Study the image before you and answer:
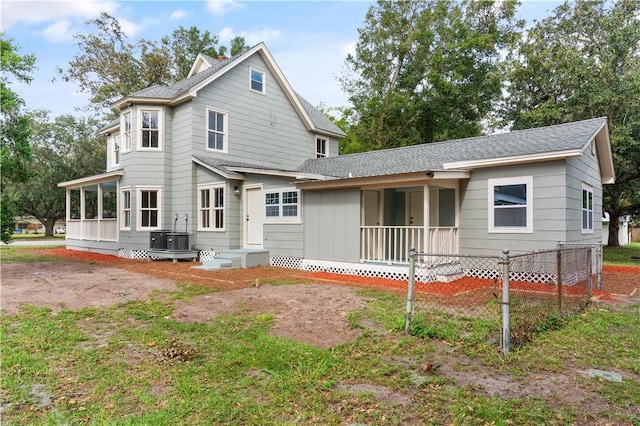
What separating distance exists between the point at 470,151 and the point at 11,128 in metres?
12.9

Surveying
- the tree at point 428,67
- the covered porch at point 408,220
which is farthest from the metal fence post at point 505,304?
the tree at point 428,67

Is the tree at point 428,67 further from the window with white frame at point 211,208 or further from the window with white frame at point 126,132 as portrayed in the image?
the window with white frame at point 126,132

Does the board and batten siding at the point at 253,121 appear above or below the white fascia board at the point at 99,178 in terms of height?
above

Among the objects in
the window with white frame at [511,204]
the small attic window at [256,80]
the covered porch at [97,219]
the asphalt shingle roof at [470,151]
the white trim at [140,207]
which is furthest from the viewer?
the small attic window at [256,80]

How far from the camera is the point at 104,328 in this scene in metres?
5.38

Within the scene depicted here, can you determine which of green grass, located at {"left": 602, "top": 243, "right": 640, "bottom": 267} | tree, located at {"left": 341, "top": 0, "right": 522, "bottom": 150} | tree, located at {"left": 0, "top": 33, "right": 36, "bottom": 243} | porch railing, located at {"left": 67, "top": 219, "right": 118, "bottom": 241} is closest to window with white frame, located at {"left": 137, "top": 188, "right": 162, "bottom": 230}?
porch railing, located at {"left": 67, "top": 219, "right": 118, "bottom": 241}

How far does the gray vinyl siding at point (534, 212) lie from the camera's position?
29.3ft

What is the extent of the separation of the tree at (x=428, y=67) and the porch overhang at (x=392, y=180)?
54.3 ft

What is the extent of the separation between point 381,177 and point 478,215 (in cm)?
296

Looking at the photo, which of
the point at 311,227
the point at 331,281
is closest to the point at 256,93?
the point at 311,227

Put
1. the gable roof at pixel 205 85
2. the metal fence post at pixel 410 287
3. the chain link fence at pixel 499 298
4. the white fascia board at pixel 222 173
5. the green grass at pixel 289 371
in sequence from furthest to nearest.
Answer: the gable roof at pixel 205 85 < the white fascia board at pixel 222 173 < the metal fence post at pixel 410 287 < the chain link fence at pixel 499 298 < the green grass at pixel 289 371

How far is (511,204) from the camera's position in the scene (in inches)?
379

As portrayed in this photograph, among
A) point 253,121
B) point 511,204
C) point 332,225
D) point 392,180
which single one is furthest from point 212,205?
point 511,204

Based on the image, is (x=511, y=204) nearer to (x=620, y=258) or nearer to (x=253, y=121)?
(x=253, y=121)
